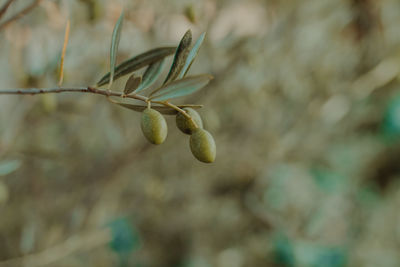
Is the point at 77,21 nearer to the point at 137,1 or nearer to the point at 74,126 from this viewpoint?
the point at 137,1

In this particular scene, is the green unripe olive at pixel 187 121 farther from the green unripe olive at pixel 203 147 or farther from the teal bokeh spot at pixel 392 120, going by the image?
the teal bokeh spot at pixel 392 120

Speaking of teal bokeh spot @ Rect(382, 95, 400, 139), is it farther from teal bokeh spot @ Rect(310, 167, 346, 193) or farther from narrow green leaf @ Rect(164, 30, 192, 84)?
narrow green leaf @ Rect(164, 30, 192, 84)

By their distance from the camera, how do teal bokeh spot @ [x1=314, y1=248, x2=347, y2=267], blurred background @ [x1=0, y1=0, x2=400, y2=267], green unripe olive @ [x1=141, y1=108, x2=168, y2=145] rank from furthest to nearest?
1. teal bokeh spot @ [x1=314, y1=248, x2=347, y2=267]
2. blurred background @ [x1=0, y1=0, x2=400, y2=267]
3. green unripe olive @ [x1=141, y1=108, x2=168, y2=145]

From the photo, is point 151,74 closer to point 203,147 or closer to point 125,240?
point 203,147

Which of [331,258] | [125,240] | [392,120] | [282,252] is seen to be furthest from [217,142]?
[392,120]

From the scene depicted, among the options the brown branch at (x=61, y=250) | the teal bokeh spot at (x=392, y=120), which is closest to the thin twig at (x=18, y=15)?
the brown branch at (x=61, y=250)

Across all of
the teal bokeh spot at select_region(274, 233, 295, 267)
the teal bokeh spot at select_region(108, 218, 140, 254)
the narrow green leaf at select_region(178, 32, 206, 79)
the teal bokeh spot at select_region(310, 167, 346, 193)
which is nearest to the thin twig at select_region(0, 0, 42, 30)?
the narrow green leaf at select_region(178, 32, 206, 79)
